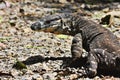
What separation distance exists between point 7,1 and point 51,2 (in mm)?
1518

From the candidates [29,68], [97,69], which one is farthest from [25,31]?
[97,69]

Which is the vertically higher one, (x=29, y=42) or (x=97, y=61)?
(x=97, y=61)

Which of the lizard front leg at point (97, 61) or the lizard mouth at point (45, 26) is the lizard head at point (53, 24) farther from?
the lizard front leg at point (97, 61)

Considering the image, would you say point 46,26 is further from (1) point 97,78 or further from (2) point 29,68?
(1) point 97,78

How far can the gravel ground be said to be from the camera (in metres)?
7.02

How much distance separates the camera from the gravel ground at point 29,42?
702 centimetres

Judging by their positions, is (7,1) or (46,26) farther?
(7,1)

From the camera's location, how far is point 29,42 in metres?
9.59

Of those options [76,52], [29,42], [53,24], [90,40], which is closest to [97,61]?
[76,52]

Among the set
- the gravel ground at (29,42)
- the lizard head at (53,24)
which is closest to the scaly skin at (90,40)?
the lizard head at (53,24)

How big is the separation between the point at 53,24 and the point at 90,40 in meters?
1.09

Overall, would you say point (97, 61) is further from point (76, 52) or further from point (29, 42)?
point (29, 42)

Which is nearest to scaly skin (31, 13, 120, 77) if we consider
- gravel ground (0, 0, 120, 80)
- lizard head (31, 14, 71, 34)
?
lizard head (31, 14, 71, 34)

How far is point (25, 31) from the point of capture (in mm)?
10781
